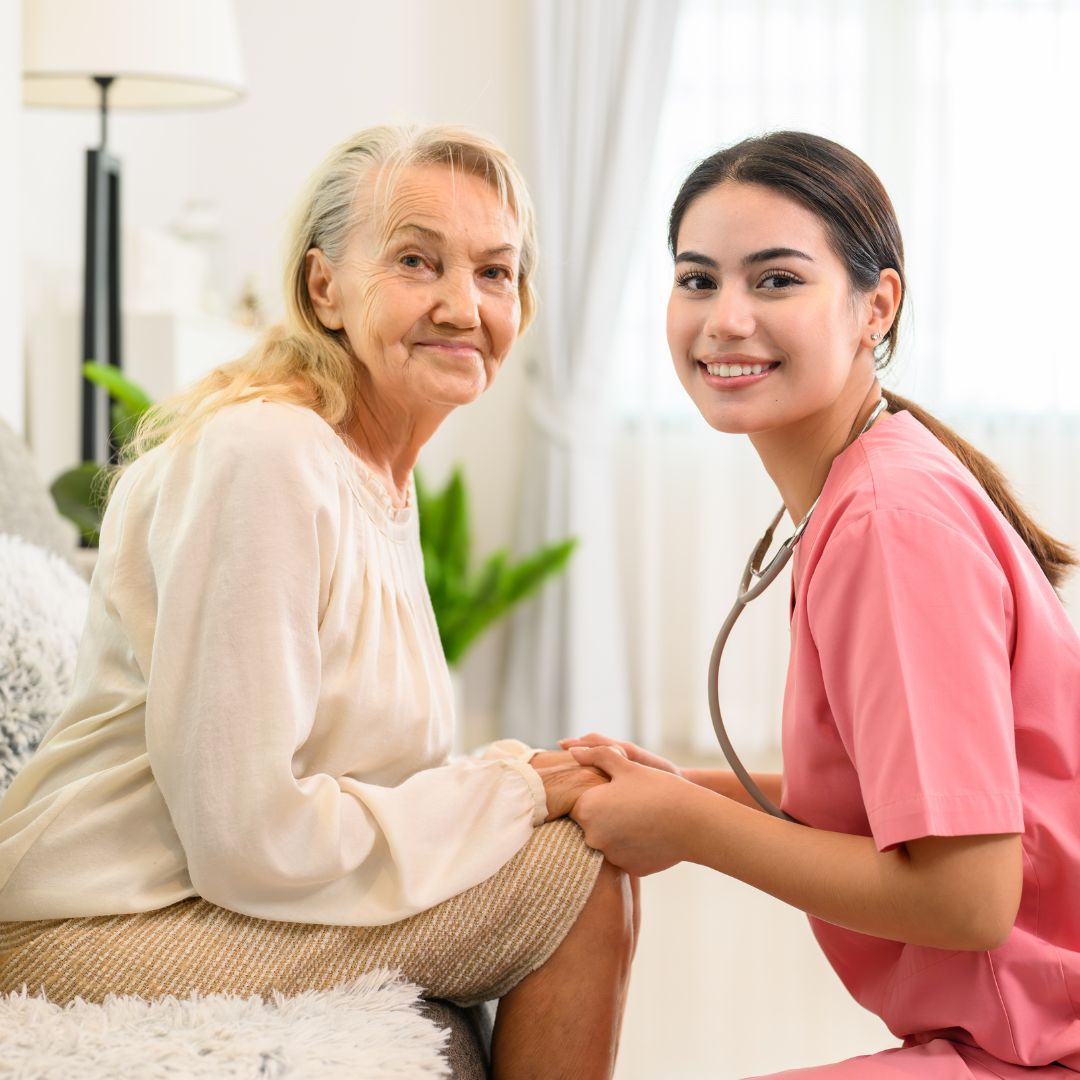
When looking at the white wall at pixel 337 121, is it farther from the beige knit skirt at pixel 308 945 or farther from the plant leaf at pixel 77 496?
the beige knit skirt at pixel 308 945

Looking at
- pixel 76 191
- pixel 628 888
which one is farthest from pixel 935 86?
pixel 628 888

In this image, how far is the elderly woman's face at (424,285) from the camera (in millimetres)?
1434

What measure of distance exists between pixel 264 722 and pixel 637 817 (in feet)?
1.13


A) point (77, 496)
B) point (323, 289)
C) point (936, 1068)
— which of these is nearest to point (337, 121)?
point (77, 496)

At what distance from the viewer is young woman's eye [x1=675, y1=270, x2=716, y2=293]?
1302mm

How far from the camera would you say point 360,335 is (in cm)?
146

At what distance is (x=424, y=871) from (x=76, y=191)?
324cm

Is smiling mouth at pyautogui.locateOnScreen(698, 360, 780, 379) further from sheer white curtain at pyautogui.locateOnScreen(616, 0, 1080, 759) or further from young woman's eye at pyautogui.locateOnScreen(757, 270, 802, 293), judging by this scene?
sheer white curtain at pyautogui.locateOnScreen(616, 0, 1080, 759)

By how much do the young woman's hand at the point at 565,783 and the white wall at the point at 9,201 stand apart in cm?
166

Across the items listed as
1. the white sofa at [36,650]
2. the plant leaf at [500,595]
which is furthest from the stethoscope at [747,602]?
the plant leaf at [500,595]

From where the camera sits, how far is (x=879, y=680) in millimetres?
1054

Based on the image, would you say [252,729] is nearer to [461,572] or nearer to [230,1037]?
[230,1037]

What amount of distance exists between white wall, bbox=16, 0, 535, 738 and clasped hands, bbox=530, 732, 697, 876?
10.5 ft

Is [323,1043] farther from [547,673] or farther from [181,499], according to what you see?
[547,673]
